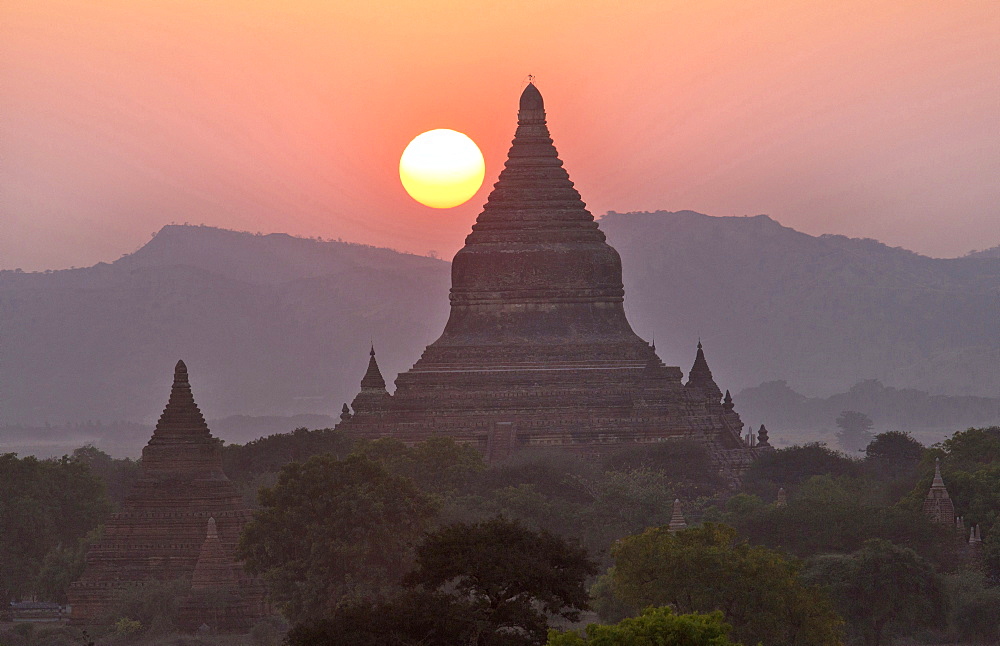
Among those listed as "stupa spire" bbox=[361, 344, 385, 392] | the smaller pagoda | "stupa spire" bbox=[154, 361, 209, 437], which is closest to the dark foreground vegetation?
the smaller pagoda

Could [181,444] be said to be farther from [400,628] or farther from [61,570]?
[400,628]

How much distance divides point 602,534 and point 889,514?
23.3 ft

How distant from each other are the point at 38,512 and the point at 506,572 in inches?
1389

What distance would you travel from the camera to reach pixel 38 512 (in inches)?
2864

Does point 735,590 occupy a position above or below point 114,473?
below

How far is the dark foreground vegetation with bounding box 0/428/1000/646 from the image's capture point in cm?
3981

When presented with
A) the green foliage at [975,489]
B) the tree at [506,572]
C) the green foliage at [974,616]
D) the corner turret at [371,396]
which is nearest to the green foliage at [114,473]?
the corner turret at [371,396]

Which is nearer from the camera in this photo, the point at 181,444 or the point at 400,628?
the point at 400,628

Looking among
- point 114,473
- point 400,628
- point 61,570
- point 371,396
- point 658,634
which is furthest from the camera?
point 371,396

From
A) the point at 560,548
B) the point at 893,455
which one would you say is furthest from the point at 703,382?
the point at 560,548

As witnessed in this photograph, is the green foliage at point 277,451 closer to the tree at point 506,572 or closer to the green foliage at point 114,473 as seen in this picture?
the green foliage at point 114,473

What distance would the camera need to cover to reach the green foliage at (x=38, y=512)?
7019cm

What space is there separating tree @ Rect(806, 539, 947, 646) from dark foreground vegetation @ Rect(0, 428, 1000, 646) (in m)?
0.04

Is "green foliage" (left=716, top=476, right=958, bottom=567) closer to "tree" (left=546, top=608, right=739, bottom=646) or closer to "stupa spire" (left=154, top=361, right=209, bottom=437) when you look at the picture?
"stupa spire" (left=154, top=361, right=209, bottom=437)
